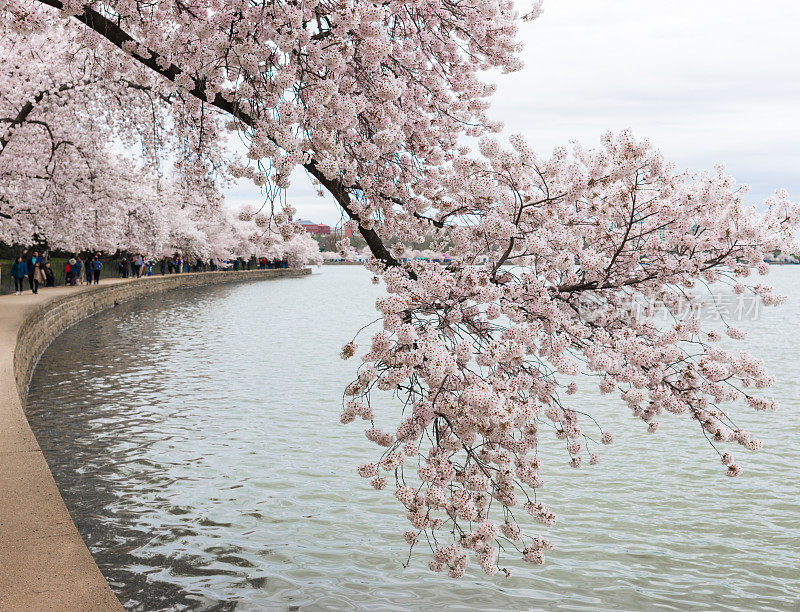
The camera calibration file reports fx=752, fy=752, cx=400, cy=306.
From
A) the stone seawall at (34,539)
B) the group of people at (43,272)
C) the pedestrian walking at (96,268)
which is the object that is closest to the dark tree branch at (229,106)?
the stone seawall at (34,539)

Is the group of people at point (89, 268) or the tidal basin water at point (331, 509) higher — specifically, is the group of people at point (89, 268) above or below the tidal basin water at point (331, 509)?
above

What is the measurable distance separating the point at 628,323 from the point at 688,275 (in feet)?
1.91

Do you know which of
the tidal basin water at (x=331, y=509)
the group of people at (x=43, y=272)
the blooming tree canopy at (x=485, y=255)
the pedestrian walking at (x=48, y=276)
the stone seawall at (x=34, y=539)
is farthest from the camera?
the pedestrian walking at (x=48, y=276)

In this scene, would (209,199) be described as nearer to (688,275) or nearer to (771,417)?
(688,275)

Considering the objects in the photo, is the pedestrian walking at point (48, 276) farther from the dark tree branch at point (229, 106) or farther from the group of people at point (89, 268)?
the dark tree branch at point (229, 106)

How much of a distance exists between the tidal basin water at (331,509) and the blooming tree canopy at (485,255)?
1.73 meters

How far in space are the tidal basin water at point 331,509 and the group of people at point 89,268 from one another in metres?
11.8

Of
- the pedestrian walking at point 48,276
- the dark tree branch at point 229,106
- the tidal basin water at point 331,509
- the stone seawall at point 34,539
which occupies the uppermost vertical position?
the dark tree branch at point 229,106

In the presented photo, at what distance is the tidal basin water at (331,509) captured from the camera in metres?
7.06

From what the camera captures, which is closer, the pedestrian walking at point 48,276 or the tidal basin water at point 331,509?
the tidal basin water at point 331,509

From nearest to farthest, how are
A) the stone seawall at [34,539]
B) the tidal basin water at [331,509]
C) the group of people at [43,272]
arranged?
the stone seawall at [34,539] < the tidal basin water at [331,509] < the group of people at [43,272]

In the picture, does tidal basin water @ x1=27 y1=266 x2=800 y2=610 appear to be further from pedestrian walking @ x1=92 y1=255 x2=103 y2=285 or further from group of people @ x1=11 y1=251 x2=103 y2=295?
pedestrian walking @ x1=92 y1=255 x2=103 y2=285

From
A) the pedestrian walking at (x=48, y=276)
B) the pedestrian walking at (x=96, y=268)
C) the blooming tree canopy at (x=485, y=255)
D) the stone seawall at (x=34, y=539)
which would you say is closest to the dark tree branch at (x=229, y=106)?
the blooming tree canopy at (x=485, y=255)

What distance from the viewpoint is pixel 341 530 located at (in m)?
8.44
